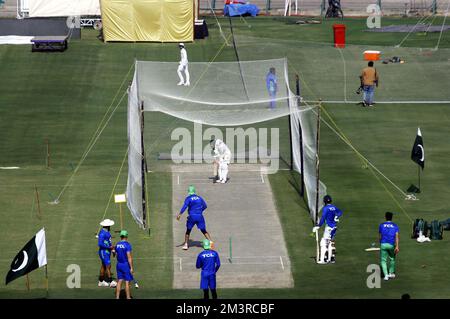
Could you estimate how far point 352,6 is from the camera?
68750 mm

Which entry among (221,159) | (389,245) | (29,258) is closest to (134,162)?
(221,159)

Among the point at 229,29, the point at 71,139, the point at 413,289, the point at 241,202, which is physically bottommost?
the point at 413,289

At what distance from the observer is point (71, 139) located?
41812mm

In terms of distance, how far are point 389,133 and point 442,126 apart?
2176mm

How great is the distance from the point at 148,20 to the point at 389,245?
27.0 meters

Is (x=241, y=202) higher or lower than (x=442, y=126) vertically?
lower

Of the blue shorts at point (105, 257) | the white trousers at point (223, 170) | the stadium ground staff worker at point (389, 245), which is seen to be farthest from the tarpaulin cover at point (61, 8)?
the stadium ground staff worker at point (389, 245)

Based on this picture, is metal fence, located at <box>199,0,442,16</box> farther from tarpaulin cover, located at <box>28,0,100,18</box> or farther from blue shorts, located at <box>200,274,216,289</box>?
blue shorts, located at <box>200,274,216,289</box>

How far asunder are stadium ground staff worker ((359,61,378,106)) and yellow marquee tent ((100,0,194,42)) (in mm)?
10911

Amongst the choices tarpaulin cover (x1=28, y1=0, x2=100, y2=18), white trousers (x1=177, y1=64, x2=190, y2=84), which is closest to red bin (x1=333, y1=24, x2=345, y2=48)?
white trousers (x1=177, y1=64, x2=190, y2=84)

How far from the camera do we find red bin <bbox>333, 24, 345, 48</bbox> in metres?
52.1

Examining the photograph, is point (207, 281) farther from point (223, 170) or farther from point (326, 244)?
point (223, 170)
